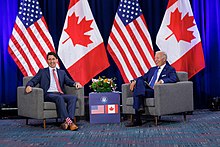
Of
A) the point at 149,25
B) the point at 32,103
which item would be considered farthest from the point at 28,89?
the point at 149,25

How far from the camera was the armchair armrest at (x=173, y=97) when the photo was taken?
660 cm

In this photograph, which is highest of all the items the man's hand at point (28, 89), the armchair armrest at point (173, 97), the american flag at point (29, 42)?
the american flag at point (29, 42)

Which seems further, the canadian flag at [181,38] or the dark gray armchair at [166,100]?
the canadian flag at [181,38]

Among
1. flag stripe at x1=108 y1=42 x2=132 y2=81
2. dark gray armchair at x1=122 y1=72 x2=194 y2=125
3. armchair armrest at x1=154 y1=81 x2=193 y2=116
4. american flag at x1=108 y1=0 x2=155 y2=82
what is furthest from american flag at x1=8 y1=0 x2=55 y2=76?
armchair armrest at x1=154 y1=81 x2=193 y2=116

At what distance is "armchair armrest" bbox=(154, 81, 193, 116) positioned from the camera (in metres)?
6.60

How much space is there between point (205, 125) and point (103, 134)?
1572mm

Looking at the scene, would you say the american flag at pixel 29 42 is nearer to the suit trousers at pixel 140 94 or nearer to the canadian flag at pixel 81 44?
the canadian flag at pixel 81 44

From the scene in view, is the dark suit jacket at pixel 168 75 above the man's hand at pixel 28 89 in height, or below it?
above

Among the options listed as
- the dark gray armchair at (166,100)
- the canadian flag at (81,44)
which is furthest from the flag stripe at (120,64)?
the dark gray armchair at (166,100)

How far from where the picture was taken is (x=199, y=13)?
345 inches

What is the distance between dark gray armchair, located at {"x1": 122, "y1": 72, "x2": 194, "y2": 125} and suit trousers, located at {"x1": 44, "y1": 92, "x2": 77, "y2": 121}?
911mm

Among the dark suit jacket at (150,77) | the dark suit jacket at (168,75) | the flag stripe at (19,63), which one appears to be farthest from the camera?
the flag stripe at (19,63)

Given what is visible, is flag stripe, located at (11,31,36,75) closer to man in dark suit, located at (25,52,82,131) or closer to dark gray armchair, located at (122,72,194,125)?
man in dark suit, located at (25,52,82,131)

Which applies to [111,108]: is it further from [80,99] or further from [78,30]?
[78,30]
